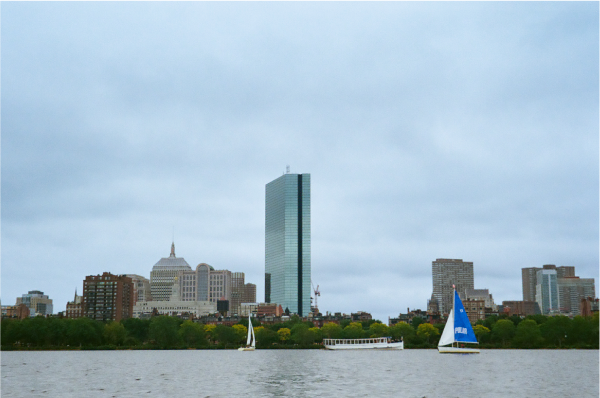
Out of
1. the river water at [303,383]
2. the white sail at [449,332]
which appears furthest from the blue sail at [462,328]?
the river water at [303,383]

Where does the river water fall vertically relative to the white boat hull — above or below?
above

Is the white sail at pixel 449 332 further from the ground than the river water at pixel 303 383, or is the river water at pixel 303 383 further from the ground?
the white sail at pixel 449 332

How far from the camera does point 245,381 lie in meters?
89.8

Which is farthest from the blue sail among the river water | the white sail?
the river water

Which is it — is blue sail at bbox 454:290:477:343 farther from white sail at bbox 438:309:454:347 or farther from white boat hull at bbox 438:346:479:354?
white boat hull at bbox 438:346:479:354

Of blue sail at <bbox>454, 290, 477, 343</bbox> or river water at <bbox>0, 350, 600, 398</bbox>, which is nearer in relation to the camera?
river water at <bbox>0, 350, 600, 398</bbox>

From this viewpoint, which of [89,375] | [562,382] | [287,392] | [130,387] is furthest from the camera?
[89,375]

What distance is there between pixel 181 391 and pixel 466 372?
4892 cm

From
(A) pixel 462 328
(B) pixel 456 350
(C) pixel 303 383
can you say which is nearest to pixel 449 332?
(B) pixel 456 350

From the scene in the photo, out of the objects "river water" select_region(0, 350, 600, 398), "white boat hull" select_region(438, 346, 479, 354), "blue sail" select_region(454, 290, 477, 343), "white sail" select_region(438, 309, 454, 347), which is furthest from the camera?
"white boat hull" select_region(438, 346, 479, 354)

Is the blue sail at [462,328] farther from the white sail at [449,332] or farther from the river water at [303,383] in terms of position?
the river water at [303,383]

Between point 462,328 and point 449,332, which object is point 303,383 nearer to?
point 462,328

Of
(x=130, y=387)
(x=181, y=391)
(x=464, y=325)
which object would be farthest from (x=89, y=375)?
(x=464, y=325)

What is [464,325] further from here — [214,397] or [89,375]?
[214,397]
